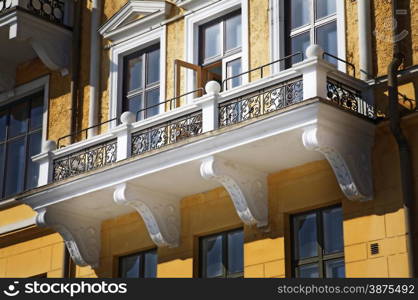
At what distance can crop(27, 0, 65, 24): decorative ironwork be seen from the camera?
78.2 feet

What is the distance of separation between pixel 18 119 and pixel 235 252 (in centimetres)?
683

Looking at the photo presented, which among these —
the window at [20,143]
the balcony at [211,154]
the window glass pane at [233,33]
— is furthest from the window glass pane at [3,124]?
the window glass pane at [233,33]

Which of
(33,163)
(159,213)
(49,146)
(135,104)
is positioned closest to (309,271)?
(159,213)

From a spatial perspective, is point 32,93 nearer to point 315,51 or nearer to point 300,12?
point 300,12

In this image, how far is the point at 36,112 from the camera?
24688 mm

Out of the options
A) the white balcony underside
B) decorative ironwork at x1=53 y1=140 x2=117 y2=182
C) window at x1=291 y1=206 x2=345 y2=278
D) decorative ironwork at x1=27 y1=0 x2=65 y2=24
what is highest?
decorative ironwork at x1=27 y1=0 x2=65 y2=24

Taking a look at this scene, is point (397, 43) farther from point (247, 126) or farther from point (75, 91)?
point (75, 91)

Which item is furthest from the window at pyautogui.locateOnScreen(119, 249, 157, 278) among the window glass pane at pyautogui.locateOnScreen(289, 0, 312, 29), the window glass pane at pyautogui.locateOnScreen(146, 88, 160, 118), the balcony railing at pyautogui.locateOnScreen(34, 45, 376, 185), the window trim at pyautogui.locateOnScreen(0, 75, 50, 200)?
the window glass pane at pyautogui.locateOnScreen(289, 0, 312, 29)

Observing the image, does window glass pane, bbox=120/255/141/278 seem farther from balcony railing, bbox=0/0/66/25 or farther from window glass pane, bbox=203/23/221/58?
balcony railing, bbox=0/0/66/25

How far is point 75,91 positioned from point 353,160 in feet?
23.4

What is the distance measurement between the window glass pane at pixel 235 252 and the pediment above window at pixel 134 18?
451cm

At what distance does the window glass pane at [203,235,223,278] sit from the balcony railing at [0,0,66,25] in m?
5.99

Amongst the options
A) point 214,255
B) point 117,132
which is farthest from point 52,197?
point 214,255

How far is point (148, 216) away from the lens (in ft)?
68.1
